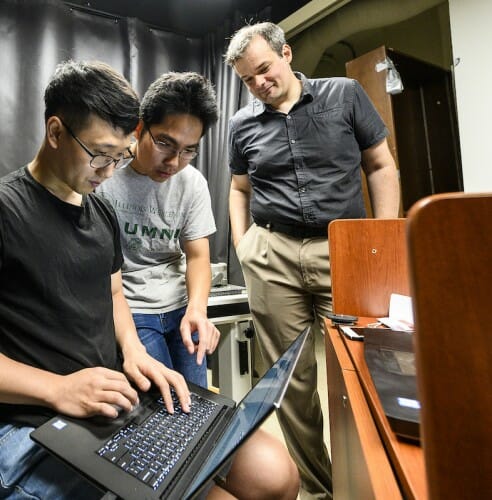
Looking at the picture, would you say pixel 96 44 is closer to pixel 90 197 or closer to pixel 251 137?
pixel 251 137

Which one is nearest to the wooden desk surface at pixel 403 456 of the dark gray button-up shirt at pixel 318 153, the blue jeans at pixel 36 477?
the blue jeans at pixel 36 477

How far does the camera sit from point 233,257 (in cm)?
215

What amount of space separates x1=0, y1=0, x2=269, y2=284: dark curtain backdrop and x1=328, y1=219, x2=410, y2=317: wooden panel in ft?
3.51

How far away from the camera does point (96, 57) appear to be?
6.64 ft

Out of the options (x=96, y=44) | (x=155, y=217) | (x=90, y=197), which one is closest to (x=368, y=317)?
(x=155, y=217)

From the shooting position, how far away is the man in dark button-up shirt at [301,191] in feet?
3.98

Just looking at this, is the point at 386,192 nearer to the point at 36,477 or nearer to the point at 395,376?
the point at 395,376

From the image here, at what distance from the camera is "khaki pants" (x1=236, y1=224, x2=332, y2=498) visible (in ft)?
3.96

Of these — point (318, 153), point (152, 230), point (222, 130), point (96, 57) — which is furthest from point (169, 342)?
point (96, 57)

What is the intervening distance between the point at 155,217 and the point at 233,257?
1.07 m

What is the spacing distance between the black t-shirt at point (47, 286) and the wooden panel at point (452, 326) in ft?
2.05

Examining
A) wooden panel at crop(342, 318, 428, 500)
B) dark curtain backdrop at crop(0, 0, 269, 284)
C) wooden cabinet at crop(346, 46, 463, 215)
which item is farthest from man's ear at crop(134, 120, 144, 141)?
wooden cabinet at crop(346, 46, 463, 215)

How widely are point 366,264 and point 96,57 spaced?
6.31ft

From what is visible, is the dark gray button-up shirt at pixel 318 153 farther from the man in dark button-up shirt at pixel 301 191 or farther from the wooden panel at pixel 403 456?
the wooden panel at pixel 403 456
